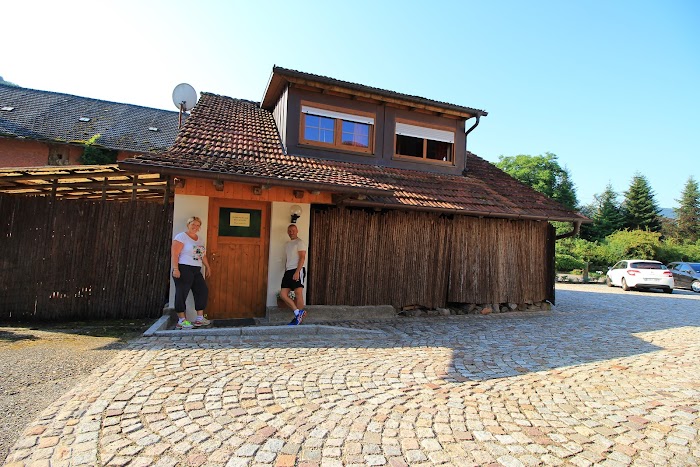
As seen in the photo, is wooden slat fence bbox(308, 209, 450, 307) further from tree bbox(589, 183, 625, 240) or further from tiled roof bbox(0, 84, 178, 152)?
tree bbox(589, 183, 625, 240)

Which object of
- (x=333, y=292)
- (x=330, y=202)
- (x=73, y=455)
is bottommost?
(x=73, y=455)

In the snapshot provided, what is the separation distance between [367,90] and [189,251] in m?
5.91

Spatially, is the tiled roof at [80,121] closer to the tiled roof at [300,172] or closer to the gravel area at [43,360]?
the tiled roof at [300,172]

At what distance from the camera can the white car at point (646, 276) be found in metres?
17.1

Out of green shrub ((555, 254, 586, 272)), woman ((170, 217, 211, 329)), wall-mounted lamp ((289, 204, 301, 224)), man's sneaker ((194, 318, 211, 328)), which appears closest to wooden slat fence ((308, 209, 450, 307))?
wall-mounted lamp ((289, 204, 301, 224))

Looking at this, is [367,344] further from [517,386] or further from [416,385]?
[517,386]

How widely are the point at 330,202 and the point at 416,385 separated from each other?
4.10m

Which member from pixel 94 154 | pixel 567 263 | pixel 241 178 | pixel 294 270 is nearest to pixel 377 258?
pixel 294 270

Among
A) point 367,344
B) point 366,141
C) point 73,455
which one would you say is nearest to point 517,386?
point 367,344

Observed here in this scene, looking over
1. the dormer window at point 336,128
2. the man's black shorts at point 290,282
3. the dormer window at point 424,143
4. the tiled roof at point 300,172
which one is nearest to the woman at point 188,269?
the tiled roof at point 300,172

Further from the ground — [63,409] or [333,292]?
[333,292]

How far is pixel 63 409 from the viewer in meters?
3.29

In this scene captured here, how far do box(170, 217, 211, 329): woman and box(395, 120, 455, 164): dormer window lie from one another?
5.84m

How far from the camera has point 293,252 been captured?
699 cm
